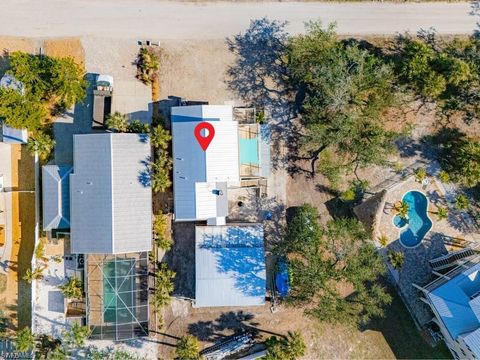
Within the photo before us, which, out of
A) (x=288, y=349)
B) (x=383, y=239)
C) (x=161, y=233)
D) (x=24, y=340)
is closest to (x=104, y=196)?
(x=161, y=233)

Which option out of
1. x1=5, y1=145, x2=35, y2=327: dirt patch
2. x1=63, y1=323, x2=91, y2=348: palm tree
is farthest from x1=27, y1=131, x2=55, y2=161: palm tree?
x1=63, y1=323, x2=91, y2=348: palm tree

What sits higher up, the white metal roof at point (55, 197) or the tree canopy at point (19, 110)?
the tree canopy at point (19, 110)

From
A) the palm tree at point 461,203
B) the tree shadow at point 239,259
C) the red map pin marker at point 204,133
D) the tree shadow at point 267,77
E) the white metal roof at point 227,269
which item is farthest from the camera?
the palm tree at point 461,203

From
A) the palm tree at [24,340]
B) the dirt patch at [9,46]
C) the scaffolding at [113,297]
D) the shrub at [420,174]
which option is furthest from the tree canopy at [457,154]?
the palm tree at [24,340]

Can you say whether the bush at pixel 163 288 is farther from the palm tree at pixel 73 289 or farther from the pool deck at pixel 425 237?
the pool deck at pixel 425 237

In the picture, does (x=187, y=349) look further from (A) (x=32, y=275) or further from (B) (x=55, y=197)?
(B) (x=55, y=197)

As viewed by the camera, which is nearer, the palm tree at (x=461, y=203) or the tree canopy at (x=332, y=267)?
the tree canopy at (x=332, y=267)
